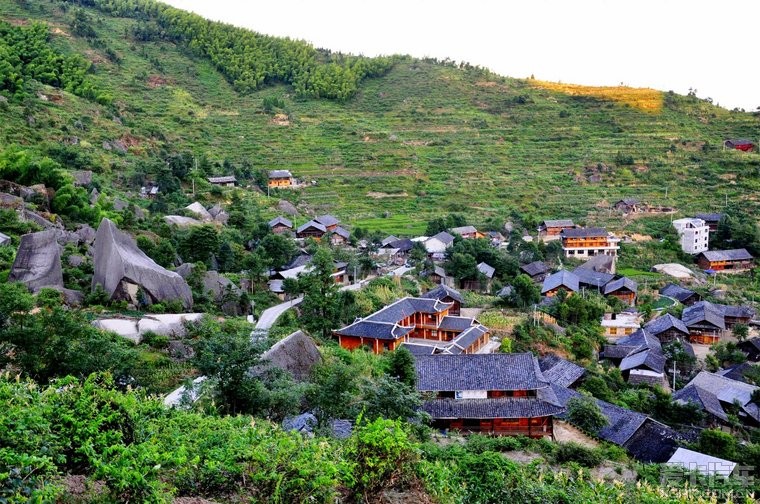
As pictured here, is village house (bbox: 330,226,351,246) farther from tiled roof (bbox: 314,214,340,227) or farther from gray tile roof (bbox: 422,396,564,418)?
gray tile roof (bbox: 422,396,564,418)

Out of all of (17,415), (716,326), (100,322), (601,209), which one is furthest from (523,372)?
(601,209)

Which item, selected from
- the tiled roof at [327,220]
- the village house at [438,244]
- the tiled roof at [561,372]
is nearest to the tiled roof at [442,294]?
the tiled roof at [561,372]

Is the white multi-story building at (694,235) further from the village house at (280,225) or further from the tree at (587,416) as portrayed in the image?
the tree at (587,416)

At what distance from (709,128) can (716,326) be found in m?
42.2

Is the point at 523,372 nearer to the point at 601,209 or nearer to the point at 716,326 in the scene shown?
the point at 716,326

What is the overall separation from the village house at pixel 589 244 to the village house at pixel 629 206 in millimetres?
7592

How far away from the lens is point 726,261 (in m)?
41.1

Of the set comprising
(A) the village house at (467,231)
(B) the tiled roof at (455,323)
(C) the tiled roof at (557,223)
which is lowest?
(B) the tiled roof at (455,323)

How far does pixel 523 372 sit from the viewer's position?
17625mm

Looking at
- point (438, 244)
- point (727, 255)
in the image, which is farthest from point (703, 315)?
point (438, 244)

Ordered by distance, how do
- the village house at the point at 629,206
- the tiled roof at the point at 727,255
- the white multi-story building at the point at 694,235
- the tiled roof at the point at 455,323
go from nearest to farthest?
the tiled roof at the point at 455,323
the tiled roof at the point at 727,255
the white multi-story building at the point at 694,235
the village house at the point at 629,206

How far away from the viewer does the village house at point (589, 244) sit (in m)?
41.1

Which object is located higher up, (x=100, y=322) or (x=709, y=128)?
(x=709, y=128)

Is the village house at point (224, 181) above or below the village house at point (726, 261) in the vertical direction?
above
